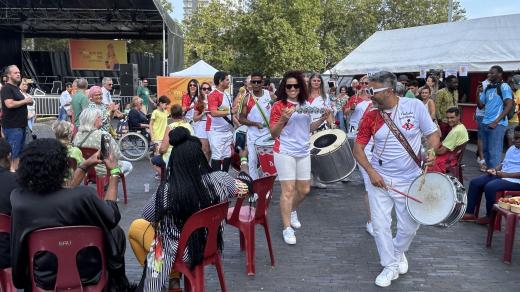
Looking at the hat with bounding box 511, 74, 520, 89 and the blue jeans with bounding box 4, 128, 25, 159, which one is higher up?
the hat with bounding box 511, 74, 520, 89

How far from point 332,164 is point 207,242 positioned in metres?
3.67

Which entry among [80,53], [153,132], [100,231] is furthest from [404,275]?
[80,53]

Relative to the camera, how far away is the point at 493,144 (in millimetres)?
9328

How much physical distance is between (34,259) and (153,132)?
6.84m

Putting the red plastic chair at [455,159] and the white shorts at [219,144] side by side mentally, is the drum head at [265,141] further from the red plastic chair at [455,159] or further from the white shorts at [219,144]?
the red plastic chair at [455,159]

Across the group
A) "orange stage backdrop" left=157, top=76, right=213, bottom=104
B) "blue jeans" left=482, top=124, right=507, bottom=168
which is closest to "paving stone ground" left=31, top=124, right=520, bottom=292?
"blue jeans" left=482, top=124, right=507, bottom=168

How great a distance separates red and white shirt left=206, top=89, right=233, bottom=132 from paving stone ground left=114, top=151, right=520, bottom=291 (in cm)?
147

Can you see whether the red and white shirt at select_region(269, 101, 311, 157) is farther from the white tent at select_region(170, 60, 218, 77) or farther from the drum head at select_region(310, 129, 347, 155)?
the white tent at select_region(170, 60, 218, 77)

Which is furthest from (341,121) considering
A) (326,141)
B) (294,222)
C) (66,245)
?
(66,245)

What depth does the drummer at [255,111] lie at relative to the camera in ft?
22.5

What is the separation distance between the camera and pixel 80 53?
29.1m

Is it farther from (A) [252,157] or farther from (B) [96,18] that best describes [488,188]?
(B) [96,18]

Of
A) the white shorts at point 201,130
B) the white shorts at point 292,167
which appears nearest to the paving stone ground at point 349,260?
the white shorts at point 292,167

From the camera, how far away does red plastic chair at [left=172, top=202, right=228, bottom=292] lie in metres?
3.38
